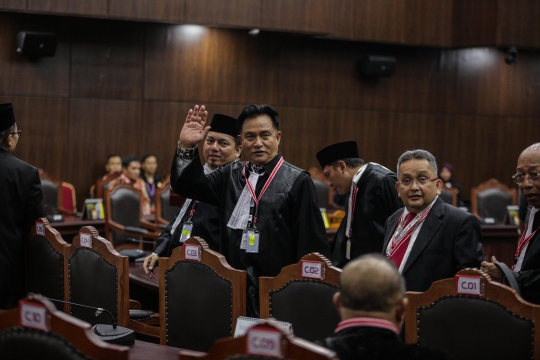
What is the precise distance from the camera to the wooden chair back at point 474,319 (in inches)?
95.0

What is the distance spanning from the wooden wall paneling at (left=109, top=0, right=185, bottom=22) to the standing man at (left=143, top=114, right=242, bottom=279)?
17.6ft

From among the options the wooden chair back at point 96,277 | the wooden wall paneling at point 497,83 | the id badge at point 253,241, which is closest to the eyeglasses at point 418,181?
the id badge at point 253,241

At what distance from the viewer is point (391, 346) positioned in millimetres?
1697

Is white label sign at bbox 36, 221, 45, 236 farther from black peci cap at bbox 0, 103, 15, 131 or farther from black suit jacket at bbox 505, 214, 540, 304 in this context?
black suit jacket at bbox 505, 214, 540, 304

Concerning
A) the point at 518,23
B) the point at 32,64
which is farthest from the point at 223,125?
the point at 518,23

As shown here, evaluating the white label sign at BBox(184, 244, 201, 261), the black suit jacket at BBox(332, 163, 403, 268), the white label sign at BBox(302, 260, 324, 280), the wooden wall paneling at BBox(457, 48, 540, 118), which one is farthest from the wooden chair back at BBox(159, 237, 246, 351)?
the wooden wall paneling at BBox(457, 48, 540, 118)

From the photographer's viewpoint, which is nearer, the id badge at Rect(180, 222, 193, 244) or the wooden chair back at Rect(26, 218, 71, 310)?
the wooden chair back at Rect(26, 218, 71, 310)

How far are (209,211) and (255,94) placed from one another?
7.00 meters

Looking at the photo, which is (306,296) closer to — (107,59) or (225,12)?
(225,12)

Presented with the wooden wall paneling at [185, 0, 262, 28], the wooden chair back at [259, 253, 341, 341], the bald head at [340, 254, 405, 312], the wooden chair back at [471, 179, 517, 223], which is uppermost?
the wooden wall paneling at [185, 0, 262, 28]

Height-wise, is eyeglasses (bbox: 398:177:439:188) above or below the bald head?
above

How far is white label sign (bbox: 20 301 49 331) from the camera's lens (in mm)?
1890

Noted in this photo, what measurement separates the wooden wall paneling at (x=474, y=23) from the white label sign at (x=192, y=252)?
876 centimetres

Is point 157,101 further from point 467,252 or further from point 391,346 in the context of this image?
point 391,346
